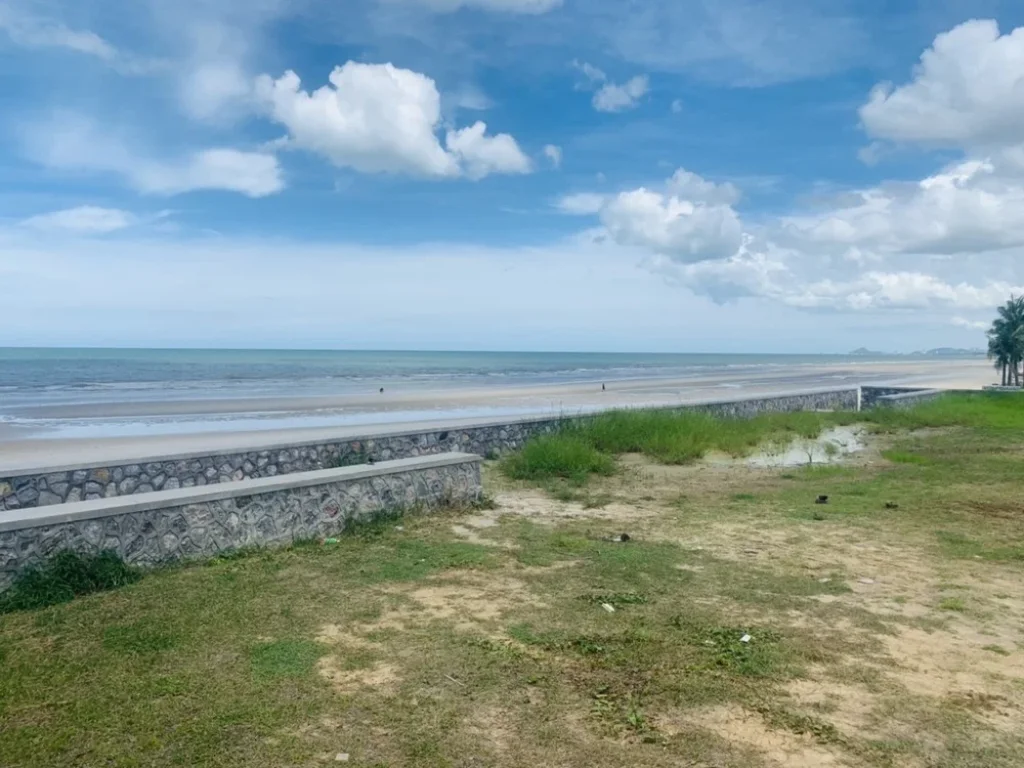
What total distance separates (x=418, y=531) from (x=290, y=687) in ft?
13.3

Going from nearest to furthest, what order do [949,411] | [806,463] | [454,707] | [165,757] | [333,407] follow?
[165,757] < [454,707] < [806,463] < [949,411] < [333,407]

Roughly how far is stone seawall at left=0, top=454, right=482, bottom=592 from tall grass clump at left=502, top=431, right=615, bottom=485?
2.71 m

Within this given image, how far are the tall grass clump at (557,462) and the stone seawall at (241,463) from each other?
1.26m

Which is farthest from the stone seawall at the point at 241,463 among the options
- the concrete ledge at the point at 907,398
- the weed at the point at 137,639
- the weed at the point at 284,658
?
the concrete ledge at the point at 907,398

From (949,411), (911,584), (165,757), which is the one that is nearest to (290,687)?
(165,757)

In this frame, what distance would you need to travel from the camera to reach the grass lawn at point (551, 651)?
12.5 ft

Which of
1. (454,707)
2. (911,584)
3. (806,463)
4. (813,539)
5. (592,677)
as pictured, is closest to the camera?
(454,707)

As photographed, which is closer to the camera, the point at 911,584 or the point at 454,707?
the point at 454,707

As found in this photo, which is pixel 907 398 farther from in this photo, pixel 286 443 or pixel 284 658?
pixel 284 658

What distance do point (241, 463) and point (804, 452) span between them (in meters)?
11.6

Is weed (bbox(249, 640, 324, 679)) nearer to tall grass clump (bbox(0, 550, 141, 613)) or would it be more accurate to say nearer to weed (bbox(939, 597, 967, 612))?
tall grass clump (bbox(0, 550, 141, 613))

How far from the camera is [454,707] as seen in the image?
418 centimetres

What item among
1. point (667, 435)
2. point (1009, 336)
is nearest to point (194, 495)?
point (667, 435)

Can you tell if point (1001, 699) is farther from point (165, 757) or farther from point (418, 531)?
point (418, 531)
